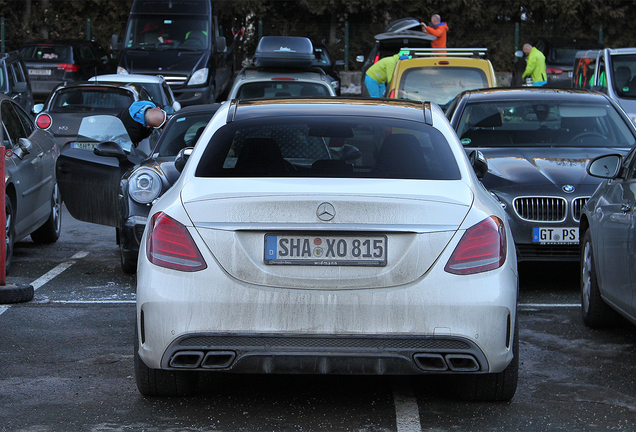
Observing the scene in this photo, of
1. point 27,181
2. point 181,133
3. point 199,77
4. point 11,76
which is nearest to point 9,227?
point 27,181

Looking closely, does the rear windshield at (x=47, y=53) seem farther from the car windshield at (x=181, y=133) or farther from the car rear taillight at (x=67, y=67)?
the car windshield at (x=181, y=133)

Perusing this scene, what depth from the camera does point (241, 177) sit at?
4.71 meters

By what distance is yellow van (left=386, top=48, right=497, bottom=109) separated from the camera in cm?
1466

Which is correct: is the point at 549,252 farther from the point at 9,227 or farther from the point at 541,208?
the point at 9,227

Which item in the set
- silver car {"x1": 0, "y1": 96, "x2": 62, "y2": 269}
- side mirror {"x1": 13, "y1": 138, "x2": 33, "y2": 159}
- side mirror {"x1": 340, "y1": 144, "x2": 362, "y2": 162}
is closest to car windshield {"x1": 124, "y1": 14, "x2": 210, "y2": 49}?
silver car {"x1": 0, "y1": 96, "x2": 62, "y2": 269}

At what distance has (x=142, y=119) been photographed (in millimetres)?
11266

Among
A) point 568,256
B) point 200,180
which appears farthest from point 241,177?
point 568,256

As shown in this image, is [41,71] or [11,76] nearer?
[11,76]

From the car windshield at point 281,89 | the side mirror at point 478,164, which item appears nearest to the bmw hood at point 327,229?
the side mirror at point 478,164

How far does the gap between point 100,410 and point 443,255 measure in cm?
180

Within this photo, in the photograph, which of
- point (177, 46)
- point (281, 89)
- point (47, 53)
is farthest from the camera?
point (47, 53)

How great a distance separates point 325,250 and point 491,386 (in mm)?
1171

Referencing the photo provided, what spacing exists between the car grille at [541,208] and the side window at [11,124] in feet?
15.3

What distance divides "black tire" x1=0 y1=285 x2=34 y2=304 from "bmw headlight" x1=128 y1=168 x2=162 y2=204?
114 cm
